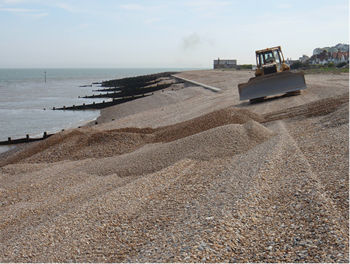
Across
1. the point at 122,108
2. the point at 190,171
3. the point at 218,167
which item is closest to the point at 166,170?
the point at 190,171

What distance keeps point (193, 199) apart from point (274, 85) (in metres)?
12.9

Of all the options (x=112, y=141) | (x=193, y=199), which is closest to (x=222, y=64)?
(x=112, y=141)

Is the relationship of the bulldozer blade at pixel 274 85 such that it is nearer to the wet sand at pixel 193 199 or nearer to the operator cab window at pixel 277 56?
the operator cab window at pixel 277 56

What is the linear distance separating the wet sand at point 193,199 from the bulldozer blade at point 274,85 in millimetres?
6047

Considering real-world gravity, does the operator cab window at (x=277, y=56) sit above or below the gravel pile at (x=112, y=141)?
above

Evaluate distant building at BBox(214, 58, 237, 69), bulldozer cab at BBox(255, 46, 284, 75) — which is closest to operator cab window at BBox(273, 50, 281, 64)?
bulldozer cab at BBox(255, 46, 284, 75)

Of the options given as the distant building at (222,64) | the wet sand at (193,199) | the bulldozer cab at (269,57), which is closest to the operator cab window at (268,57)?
the bulldozer cab at (269,57)

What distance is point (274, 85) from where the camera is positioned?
1794 cm

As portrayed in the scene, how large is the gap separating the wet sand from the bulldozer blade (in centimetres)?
605

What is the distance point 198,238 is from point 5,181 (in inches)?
269

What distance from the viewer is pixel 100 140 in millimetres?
12539

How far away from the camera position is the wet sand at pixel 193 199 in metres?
4.63

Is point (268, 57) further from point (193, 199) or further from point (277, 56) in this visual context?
point (193, 199)

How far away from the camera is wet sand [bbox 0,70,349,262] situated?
463cm
